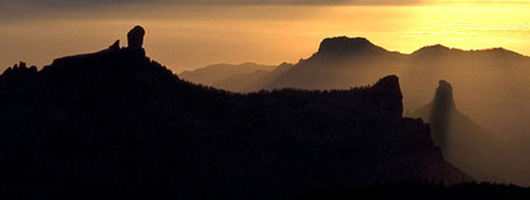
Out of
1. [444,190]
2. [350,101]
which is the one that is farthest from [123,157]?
[444,190]

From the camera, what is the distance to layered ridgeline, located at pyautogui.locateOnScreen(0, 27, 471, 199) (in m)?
108

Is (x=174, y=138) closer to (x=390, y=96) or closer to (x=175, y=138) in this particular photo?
(x=175, y=138)

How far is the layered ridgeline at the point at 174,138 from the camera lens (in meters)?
108

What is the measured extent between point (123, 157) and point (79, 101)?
7.00m

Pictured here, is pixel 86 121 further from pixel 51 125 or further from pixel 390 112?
pixel 390 112

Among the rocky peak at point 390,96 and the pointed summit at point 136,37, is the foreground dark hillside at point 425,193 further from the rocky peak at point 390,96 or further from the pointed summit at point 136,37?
the rocky peak at point 390,96

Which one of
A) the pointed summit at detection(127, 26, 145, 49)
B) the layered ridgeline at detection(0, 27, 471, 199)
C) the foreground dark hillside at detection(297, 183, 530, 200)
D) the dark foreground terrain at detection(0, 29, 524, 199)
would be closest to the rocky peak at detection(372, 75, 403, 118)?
the layered ridgeline at detection(0, 27, 471, 199)

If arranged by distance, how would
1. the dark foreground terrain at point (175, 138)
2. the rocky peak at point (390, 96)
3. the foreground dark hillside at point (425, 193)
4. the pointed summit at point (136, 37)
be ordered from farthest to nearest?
1. the rocky peak at point (390, 96)
2. the pointed summit at point (136, 37)
3. the dark foreground terrain at point (175, 138)
4. the foreground dark hillside at point (425, 193)

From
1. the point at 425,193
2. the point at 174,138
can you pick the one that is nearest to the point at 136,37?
the point at 174,138

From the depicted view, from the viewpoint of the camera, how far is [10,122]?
110 m

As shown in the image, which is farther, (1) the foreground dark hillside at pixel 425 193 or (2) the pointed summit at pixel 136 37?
(2) the pointed summit at pixel 136 37

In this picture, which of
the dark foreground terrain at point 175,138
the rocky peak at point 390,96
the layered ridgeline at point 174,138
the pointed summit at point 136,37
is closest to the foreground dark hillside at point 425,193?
the dark foreground terrain at point 175,138

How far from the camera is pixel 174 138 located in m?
118

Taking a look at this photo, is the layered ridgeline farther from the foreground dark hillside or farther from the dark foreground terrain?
the foreground dark hillside
